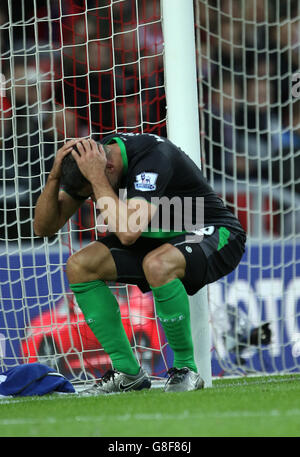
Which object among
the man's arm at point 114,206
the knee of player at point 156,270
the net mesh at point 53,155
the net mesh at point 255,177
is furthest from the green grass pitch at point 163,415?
the net mesh at point 255,177

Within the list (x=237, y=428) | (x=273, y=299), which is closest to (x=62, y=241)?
(x=273, y=299)

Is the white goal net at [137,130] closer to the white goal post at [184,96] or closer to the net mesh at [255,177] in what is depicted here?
the net mesh at [255,177]

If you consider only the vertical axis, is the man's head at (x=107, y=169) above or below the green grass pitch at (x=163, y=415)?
above

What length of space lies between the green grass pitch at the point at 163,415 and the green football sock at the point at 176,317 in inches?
9.7

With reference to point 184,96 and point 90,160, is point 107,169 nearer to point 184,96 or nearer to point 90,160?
point 90,160

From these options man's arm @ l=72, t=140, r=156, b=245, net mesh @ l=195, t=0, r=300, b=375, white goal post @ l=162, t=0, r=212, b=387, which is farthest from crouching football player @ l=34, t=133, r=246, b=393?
net mesh @ l=195, t=0, r=300, b=375

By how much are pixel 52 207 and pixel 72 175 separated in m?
0.24

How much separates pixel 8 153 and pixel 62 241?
809mm

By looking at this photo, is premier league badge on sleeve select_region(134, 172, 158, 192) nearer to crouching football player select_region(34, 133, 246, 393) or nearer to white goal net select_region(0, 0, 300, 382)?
crouching football player select_region(34, 133, 246, 393)

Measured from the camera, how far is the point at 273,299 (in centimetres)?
471

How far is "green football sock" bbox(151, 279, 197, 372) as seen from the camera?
3.05 metres

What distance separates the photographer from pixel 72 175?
10.4 ft

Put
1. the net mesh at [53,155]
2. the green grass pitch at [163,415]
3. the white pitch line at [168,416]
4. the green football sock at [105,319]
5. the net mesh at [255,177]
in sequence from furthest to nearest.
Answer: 1. the net mesh at [255,177]
2. the net mesh at [53,155]
3. the green football sock at [105,319]
4. the white pitch line at [168,416]
5. the green grass pitch at [163,415]

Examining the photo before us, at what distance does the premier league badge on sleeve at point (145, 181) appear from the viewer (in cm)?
302
